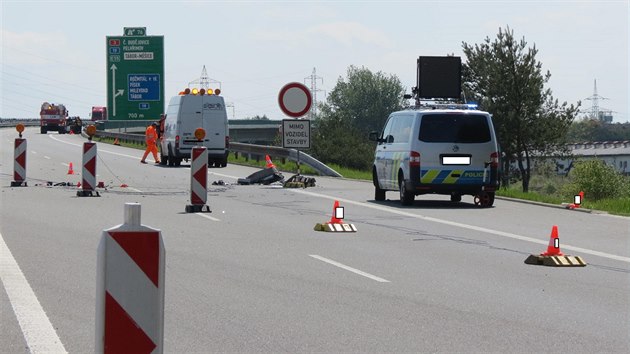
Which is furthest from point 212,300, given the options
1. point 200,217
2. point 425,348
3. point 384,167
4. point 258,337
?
point 384,167

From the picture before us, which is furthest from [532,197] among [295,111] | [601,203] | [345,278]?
[345,278]

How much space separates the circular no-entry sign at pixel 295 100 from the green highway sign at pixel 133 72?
82.2 feet

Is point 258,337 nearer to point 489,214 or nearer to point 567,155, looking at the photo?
point 489,214

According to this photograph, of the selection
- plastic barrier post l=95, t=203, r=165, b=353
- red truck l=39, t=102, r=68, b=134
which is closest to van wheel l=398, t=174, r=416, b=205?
plastic barrier post l=95, t=203, r=165, b=353

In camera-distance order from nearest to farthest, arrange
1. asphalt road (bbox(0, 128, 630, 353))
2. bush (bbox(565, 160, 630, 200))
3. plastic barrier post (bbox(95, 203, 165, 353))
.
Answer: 1. plastic barrier post (bbox(95, 203, 165, 353))
2. asphalt road (bbox(0, 128, 630, 353))
3. bush (bbox(565, 160, 630, 200))

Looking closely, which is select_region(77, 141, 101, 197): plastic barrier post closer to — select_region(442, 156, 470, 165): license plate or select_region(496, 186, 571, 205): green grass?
select_region(442, 156, 470, 165): license plate

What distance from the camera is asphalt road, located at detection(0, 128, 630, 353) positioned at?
27.0 ft

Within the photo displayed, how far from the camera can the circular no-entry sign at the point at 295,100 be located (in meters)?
26.1

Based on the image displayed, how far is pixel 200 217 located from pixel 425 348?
1150 centimetres

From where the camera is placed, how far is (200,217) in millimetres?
19000

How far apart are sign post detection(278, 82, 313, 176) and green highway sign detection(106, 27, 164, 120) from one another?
24903 mm

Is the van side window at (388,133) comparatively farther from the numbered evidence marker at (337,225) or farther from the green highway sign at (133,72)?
the green highway sign at (133,72)

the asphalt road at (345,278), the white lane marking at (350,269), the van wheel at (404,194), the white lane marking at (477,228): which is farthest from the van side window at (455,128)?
the white lane marking at (350,269)

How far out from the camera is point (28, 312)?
9.14 meters
